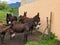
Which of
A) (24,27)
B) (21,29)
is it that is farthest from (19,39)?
(24,27)

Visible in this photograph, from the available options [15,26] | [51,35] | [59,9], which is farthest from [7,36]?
[59,9]

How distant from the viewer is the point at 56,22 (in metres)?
8.68

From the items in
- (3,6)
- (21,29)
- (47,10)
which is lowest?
(21,29)

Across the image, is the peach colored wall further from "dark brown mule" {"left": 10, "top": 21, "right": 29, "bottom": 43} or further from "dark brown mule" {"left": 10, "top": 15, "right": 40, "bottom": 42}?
"dark brown mule" {"left": 10, "top": 21, "right": 29, "bottom": 43}

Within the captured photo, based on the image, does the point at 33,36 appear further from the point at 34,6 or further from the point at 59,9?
the point at 34,6

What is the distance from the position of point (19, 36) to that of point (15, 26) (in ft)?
2.03

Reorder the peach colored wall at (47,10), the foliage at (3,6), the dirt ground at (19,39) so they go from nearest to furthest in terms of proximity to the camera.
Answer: the dirt ground at (19,39)
the peach colored wall at (47,10)
the foliage at (3,6)

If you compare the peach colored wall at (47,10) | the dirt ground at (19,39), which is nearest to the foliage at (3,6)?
the peach colored wall at (47,10)

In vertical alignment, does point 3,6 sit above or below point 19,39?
above

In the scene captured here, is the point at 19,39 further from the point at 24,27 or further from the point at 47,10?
the point at 47,10

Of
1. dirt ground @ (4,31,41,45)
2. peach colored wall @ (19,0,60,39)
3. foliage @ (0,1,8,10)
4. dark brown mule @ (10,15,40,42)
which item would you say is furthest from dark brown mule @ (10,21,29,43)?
foliage @ (0,1,8,10)

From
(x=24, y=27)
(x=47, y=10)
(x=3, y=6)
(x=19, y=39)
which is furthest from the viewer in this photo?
(x=3, y=6)

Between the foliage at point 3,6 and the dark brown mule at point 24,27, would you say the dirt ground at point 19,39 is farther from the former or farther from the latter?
the foliage at point 3,6

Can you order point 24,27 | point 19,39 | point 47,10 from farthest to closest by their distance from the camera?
point 47,10 < point 19,39 < point 24,27
